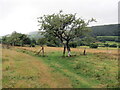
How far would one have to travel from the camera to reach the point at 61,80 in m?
15.1

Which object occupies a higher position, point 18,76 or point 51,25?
point 51,25

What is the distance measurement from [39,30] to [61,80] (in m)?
26.5

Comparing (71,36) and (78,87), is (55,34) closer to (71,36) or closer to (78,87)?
(71,36)

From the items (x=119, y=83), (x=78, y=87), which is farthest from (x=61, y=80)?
(x=119, y=83)

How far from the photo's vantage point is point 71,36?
38375mm

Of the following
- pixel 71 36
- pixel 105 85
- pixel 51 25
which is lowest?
pixel 105 85

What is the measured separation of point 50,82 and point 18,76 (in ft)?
14.0

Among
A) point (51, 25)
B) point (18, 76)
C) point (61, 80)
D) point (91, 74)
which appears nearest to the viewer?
point (61, 80)

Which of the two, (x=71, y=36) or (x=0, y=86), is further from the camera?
(x=71, y=36)

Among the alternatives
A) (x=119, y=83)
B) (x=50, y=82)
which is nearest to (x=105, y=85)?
(x=119, y=83)

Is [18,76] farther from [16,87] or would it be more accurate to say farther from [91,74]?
[91,74]

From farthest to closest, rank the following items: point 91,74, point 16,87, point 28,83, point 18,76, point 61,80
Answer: point 91,74, point 18,76, point 61,80, point 28,83, point 16,87

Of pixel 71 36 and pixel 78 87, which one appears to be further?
pixel 71 36

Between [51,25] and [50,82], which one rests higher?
[51,25]
